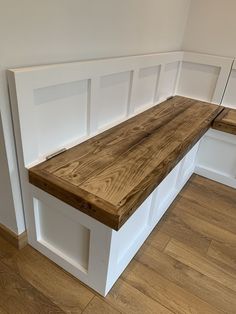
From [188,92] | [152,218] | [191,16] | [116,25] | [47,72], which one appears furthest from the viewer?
[188,92]

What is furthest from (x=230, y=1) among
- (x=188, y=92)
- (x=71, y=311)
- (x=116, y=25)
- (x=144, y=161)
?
(x=71, y=311)

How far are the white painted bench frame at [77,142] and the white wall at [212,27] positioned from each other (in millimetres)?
661

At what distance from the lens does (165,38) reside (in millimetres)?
1810

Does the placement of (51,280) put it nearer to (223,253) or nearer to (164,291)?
(164,291)

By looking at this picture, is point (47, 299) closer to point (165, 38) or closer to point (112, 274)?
point (112, 274)

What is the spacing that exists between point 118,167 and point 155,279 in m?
0.58

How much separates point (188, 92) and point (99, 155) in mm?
1318

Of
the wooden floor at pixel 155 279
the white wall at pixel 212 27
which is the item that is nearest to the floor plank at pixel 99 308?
the wooden floor at pixel 155 279

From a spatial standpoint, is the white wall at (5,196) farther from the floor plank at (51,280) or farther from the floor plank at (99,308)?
the floor plank at (99,308)

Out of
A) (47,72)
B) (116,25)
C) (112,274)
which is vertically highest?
(116,25)

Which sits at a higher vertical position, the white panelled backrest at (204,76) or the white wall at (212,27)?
the white wall at (212,27)

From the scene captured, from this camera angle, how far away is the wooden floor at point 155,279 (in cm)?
109

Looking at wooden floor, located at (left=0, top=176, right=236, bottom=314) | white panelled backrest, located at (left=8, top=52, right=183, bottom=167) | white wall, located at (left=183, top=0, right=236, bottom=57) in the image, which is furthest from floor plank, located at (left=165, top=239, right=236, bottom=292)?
white wall, located at (left=183, top=0, right=236, bottom=57)

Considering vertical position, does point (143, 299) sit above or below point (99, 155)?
below
